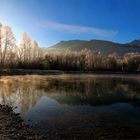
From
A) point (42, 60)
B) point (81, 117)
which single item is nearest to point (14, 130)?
point (81, 117)

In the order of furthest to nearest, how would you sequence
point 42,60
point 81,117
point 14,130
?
point 42,60 < point 81,117 < point 14,130

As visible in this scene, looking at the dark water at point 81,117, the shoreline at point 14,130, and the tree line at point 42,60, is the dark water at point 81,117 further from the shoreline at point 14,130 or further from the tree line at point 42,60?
the tree line at point 42,60

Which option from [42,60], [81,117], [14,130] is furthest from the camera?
[42,60]

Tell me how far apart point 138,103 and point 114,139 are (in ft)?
53.8

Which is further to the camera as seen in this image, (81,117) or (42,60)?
(42,60)

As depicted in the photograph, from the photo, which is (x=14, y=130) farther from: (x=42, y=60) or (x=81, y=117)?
(x=42, y=60)

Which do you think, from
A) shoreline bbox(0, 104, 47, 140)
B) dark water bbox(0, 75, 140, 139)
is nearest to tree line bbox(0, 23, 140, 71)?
dark water bbox(0, 75, 140, 139)

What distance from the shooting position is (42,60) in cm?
12619

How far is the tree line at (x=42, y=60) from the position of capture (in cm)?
9969

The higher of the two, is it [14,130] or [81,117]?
[14,130]

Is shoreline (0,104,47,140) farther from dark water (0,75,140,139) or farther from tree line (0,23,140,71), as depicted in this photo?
tree line (0,23,140,71)

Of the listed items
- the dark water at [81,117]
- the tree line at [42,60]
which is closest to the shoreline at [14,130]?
the dark water at [81,117]

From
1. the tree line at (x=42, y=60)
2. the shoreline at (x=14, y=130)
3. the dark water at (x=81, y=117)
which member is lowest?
the dark water at (x=81, y=117)

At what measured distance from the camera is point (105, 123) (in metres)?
20.4
